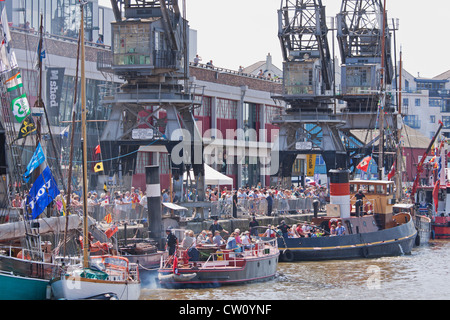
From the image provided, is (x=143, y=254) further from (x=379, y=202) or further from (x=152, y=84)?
(x=379, y=202)

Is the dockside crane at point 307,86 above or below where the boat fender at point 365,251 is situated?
above

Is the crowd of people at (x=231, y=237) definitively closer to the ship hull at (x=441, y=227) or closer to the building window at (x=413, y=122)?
the ship hull at (x=441, y=227)

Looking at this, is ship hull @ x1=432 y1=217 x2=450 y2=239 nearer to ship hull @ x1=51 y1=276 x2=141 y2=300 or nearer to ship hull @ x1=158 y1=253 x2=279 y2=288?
ship hull @ x1=158 y1=253 x2=279 y2=288

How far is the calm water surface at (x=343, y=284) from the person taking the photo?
2694cm

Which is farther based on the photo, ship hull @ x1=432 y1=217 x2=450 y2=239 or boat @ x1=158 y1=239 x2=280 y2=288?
ship hull @ x1=432 y1=217 x2=450 y2=239

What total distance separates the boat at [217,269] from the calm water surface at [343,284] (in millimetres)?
317

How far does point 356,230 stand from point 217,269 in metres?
12.2

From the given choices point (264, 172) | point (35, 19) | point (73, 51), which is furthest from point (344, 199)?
point (35, 19)

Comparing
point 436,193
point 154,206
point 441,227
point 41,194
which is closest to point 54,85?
point 154,206

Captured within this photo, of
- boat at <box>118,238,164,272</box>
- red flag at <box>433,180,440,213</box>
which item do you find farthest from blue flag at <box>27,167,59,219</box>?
red flag at <box>433,180,440,213</box>

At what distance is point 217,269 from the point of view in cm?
2805

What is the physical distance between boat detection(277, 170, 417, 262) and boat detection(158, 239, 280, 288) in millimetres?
6060

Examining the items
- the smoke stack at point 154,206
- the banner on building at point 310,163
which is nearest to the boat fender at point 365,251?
the smoke stack at point 154,206

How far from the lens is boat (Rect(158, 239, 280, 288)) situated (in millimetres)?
27594
